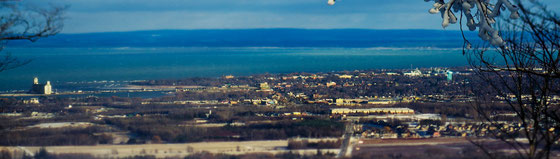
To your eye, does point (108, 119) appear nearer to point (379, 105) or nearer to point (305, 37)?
point (379, 105)

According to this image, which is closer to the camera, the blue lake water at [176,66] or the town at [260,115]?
the town at [260,115]

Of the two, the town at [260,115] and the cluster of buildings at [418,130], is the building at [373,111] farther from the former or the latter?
the cluster of buildings at [418,130]

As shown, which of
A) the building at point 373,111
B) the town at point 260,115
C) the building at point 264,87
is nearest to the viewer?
the town at point 260,115

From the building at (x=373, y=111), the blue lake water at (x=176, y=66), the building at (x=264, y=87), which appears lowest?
the building at (x=373, y=111)

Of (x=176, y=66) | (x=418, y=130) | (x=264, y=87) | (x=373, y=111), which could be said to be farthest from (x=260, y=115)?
(x=176, y=66)

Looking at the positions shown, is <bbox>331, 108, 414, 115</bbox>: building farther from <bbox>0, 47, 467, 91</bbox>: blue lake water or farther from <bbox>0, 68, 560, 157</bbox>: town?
<bbox>0, 47, 467, 91</bbox>: blue lake water

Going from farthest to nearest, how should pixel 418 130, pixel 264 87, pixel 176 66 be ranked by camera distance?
pixel 176 66
pixel 264 87
pixel 418 130

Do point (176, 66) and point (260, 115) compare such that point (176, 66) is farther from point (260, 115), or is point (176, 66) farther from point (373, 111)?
point (260, 115)

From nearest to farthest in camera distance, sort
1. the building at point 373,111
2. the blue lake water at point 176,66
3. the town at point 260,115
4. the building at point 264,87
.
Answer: the town at point 260,115, the building at point 373,111, the building at point 264,87, the blue lake water at point 176,66

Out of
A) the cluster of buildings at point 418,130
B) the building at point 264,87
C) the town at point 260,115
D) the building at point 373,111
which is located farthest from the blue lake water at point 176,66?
the cluster of buildings at point 418,130

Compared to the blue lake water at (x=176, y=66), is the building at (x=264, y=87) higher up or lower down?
lower down

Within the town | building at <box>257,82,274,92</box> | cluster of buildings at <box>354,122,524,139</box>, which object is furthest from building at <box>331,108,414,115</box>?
building at <box>257,82,274,92</box>
